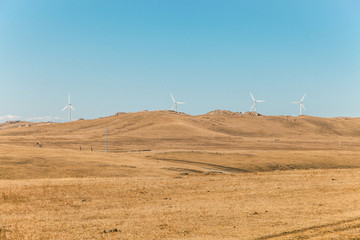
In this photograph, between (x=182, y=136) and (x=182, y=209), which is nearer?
(x=182, y=209)

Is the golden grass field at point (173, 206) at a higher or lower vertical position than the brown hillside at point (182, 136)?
lower

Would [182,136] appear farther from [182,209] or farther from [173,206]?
[182,209]

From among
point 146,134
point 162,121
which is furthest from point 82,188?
point 162,121

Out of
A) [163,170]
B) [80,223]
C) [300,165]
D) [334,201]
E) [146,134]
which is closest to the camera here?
[80,223]

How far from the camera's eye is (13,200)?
2606 cm

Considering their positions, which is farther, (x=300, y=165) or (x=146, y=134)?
(x=146, y=134)

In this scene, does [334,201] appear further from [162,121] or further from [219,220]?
[162,121]

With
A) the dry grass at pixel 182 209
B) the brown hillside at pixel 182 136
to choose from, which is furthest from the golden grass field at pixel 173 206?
the brown hillside at pixel 182 136

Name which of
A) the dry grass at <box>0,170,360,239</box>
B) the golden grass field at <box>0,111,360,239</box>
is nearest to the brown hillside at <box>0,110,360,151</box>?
the golden grass field at <box>0,111,360,239</box>

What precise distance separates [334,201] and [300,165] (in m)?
48.8

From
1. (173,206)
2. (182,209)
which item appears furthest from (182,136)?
(182,209)

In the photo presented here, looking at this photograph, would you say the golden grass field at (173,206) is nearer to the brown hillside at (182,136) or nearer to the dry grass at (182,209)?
the dry grass at (182,209)

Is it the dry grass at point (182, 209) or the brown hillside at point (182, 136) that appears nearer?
the dry grass at point (182, 209)

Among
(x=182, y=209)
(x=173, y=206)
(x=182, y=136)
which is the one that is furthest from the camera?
(x=182, y=136)
